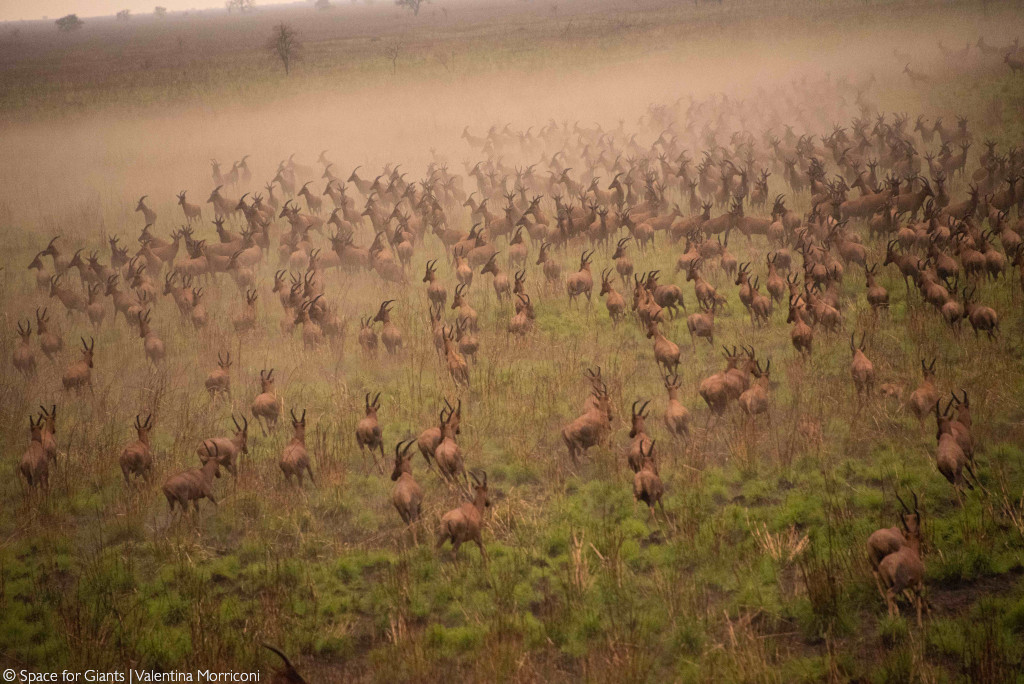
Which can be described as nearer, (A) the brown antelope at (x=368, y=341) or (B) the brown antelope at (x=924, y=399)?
(B) the brown antelope at (x=924, y=399)

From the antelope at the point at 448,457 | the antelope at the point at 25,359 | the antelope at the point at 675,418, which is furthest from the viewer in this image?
the antelope at the point at 25,359

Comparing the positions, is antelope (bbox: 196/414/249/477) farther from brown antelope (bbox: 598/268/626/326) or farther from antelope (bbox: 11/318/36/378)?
brown antelope (bbox: 598/268/626/326)

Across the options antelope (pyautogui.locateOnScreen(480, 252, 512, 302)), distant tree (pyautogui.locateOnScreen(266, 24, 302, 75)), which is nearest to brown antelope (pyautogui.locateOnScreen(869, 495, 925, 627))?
antelope (pyautogui.locateOnScreen(480, 252, 512, 302))

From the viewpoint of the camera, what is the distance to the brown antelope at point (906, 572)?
5871 millimetres

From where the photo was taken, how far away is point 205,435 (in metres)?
A: 9.99

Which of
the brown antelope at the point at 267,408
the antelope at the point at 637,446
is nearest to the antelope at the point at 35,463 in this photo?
the brown antelope at the point at 267,408

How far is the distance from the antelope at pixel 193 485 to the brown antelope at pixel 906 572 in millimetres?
6363

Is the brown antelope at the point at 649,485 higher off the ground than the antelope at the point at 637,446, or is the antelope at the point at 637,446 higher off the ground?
the antelope at the point at 637,446

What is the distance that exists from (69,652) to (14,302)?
12.5 metres

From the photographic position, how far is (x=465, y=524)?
704 cm

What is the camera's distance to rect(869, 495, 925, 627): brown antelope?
231 inches

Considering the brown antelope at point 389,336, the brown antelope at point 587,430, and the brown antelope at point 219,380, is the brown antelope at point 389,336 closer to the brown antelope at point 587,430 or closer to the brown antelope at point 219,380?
the brown antelope at point 219,380

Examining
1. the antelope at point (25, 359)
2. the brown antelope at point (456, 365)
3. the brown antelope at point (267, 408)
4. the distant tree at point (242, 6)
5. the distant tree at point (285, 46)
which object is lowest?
the brown antelope at point (267, 408)

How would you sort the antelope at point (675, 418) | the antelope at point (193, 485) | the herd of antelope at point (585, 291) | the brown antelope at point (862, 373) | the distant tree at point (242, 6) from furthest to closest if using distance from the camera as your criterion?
the distant tree at point (242, 6) < the brown antelope at point (862, 373) < the antelope at point (675, 418) < the herd of antelope at point (585, 291) < the antelope at point (193, 485)
